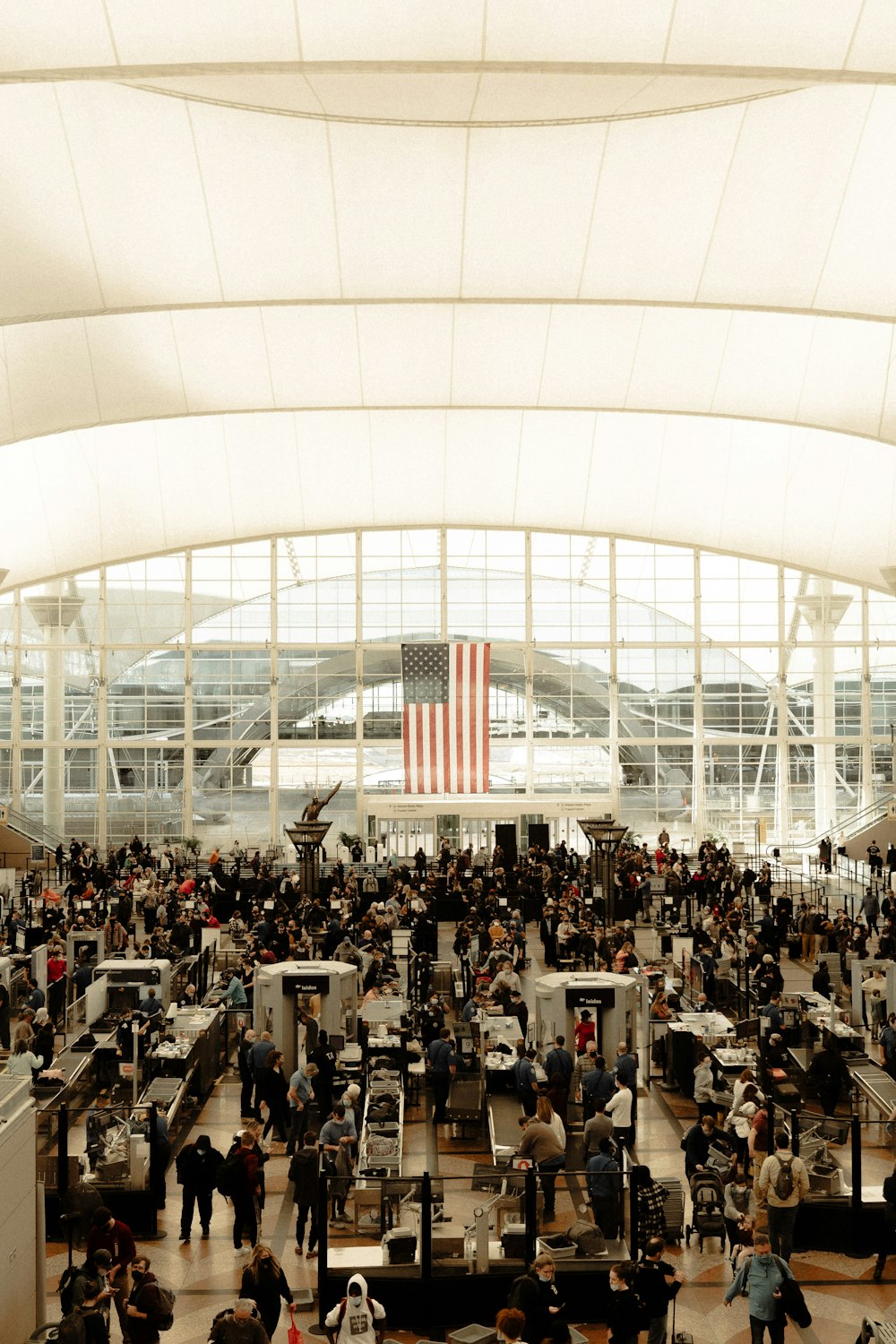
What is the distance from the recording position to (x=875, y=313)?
21.8 meters

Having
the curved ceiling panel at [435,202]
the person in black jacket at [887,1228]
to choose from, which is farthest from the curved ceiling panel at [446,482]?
the person in black jacket at [887,1228]

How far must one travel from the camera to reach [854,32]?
14.4m

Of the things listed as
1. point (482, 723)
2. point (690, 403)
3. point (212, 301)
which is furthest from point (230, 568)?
point (212, 301)

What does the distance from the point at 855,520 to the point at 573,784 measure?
11.8 meters

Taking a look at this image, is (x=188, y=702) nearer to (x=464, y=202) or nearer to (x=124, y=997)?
(x=124, y=997)

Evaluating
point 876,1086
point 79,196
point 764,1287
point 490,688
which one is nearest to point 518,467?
point 490,688

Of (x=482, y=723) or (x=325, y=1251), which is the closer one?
(x=325, y=1251)

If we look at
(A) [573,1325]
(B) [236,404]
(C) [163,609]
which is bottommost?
(A) [573,1325]

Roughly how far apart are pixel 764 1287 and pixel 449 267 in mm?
17495

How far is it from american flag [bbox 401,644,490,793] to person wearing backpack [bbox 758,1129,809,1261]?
27.5 meters

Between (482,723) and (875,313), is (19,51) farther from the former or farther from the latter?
(482,723)

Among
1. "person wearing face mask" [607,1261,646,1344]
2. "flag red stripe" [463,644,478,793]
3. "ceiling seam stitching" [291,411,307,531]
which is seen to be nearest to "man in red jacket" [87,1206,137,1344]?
"person wearing face mask" [607,1261,646,1344]

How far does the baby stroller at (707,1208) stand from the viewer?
39.9 ft

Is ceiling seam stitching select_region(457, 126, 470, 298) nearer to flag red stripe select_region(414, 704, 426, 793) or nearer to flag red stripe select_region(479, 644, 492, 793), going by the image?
flag red stripe select_region(479, 644, 492, 793)
